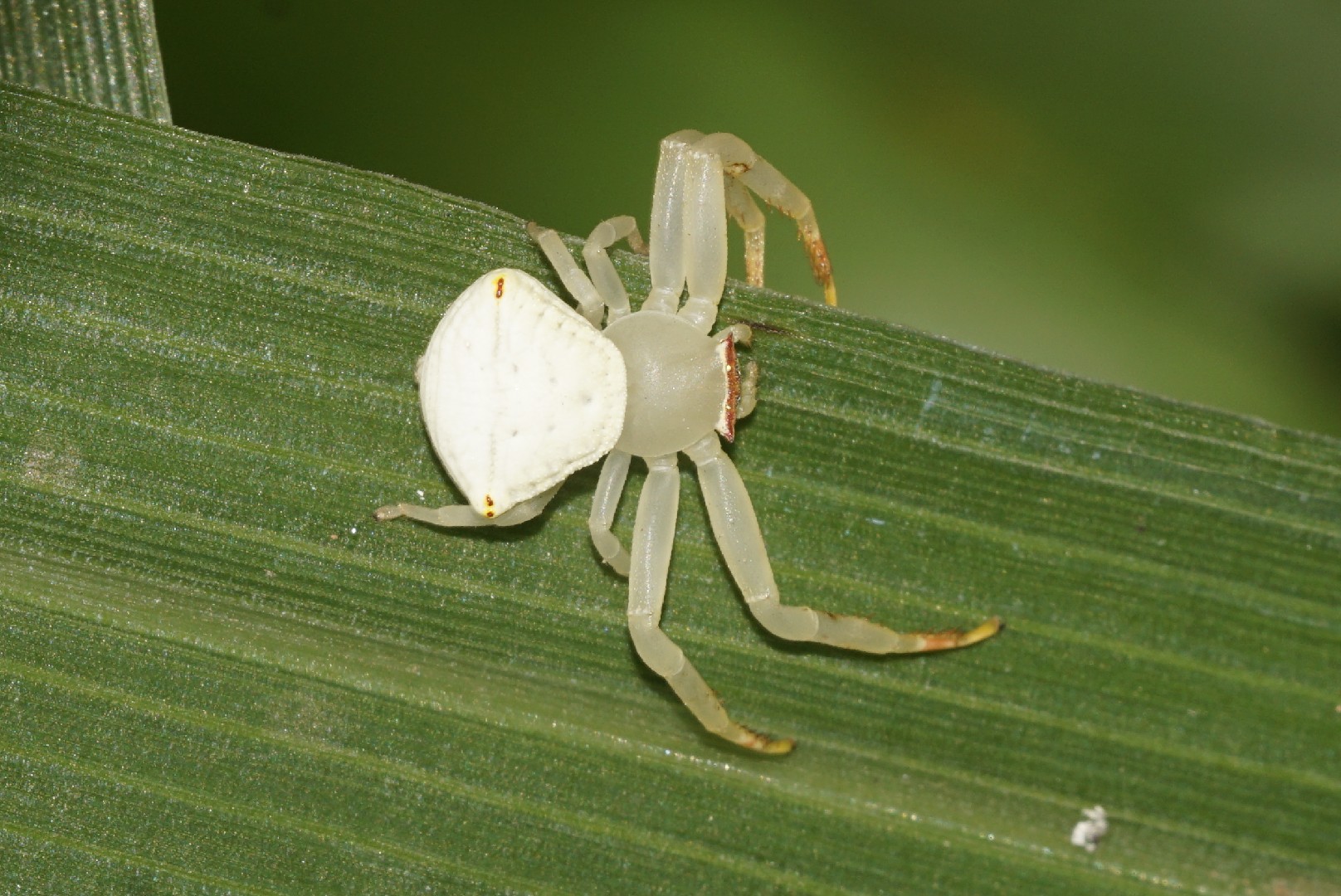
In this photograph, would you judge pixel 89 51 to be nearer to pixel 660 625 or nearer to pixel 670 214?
pixel 670 214

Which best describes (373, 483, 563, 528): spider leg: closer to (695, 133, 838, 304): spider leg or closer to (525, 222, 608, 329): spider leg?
(525, 222, 608, 329): spider leg

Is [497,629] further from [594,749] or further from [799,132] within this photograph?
[799,132]

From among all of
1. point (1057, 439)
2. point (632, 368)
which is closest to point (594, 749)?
point (632, 368)

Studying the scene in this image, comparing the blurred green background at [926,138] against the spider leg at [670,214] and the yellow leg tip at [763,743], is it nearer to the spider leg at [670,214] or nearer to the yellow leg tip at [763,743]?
the spider leg at [670,214]

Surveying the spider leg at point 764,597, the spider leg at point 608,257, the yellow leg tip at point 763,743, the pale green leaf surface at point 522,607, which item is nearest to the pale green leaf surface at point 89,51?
the pale green leaf surface at point 522,607

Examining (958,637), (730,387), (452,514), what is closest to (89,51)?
(452,514)

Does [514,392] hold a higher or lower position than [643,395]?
lower
